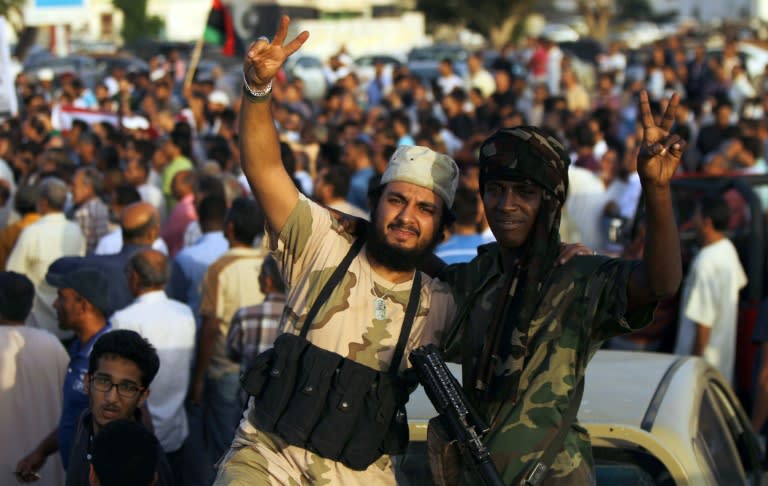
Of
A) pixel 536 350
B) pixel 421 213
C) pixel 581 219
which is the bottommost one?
pixel 581 219

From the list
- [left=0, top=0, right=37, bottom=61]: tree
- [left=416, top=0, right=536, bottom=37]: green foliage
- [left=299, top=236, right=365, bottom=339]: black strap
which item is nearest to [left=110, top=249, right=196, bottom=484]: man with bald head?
[left=299, top=236, right=365, bottom=339]: black strap

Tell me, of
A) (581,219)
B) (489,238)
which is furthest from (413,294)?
(581,219)

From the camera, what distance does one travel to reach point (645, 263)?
345cm

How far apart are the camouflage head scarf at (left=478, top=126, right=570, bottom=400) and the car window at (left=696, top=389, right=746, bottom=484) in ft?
2.96

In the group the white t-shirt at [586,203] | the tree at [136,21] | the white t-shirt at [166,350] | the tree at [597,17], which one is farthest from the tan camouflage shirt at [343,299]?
the tree at [597,17]

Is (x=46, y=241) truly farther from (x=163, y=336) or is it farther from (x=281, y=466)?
(x=281, y=466)

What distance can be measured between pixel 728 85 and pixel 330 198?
1406 centimetres

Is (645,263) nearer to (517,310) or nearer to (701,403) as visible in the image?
(517,310)

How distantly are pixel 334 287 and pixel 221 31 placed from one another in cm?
1415

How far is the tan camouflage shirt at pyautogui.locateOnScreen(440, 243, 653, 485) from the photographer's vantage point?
3613mm

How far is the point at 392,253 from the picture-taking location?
396cm

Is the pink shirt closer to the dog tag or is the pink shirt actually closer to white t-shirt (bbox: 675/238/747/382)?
white t-shirt (bbox: 675/238/747/382)

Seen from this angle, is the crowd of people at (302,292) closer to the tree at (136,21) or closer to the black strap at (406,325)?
the black strap at (406,325)

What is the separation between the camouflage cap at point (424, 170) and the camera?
13.2 feet
